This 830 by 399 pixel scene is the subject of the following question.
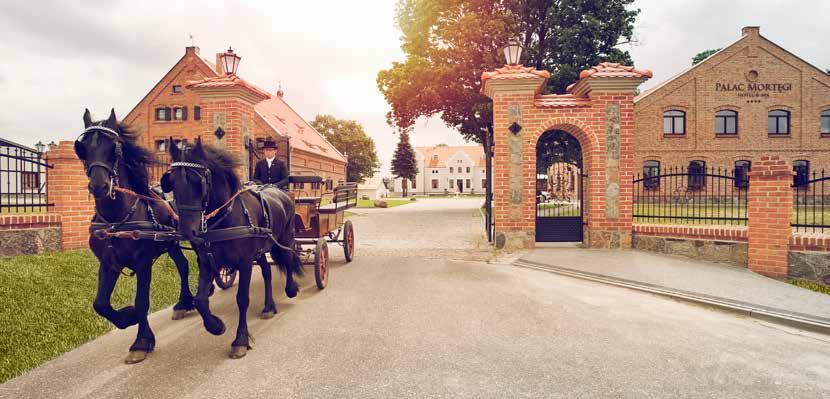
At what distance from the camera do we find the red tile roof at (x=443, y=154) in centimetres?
7544

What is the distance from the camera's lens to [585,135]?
8.82 m

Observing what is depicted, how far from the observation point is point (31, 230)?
6602mm

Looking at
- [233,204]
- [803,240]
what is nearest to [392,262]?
[233,204]

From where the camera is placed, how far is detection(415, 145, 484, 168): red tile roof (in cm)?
7544

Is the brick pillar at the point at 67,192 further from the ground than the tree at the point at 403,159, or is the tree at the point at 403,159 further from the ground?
the tree at the point at 403,159

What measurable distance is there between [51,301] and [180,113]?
26.8 metres

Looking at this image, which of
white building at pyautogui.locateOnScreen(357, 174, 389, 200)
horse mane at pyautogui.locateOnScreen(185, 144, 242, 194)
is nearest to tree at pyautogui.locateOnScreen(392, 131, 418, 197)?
white building at pyautogui.locateOnScreen(357, 174, 389, 200)

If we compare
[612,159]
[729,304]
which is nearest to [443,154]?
[612,159]

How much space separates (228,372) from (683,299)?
5.54 meters

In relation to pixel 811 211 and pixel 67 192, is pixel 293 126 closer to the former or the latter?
pixel 67 192

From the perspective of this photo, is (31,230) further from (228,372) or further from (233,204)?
(228,372)

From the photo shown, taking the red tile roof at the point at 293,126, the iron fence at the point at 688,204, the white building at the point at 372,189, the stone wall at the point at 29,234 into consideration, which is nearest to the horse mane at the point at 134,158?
the stone wall at the point at 29,234

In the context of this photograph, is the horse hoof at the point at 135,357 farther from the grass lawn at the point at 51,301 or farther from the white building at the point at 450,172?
the white building at the point at 450,172

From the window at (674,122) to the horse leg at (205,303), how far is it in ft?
85.3
